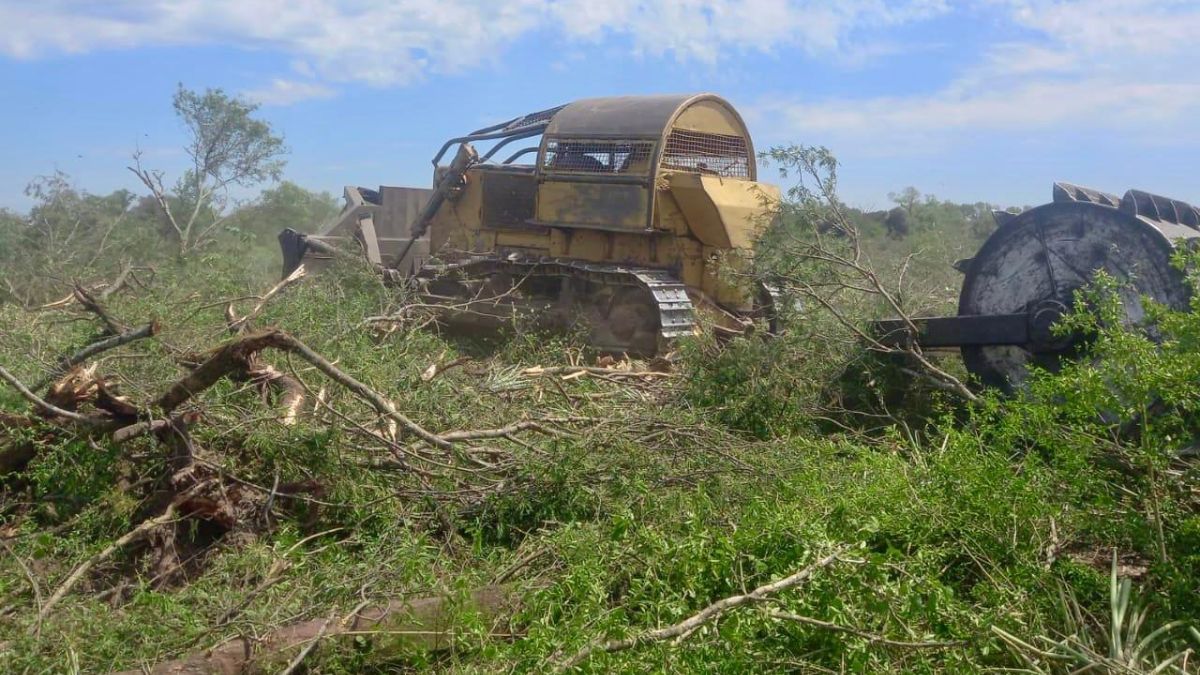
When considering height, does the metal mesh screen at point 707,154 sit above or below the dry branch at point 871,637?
above

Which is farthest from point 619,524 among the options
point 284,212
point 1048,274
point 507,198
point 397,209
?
point 284,212

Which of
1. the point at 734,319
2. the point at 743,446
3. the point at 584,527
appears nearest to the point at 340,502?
the point at 584,527

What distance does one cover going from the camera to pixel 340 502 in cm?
496

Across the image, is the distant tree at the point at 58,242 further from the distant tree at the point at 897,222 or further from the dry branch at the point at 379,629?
the distant tree at the point at 897,222

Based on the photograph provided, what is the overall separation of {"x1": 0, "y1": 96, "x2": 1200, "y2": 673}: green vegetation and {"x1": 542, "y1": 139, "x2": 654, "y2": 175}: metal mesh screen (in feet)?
12.9

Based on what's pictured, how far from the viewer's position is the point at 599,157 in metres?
10.7

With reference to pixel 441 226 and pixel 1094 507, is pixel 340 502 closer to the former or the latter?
pixel 1094 507

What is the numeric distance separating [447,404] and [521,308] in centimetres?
462

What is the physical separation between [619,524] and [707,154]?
23.9ft

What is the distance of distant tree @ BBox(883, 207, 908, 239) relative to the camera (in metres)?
23.1

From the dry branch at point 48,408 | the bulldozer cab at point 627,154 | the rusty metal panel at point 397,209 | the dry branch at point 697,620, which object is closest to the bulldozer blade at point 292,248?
the rusty metal panel at point 397,209

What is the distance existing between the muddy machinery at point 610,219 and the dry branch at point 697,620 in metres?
5.56

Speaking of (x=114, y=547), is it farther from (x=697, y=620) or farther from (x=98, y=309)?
(x=697, y=620)

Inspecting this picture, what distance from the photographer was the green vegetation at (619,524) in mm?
3576
